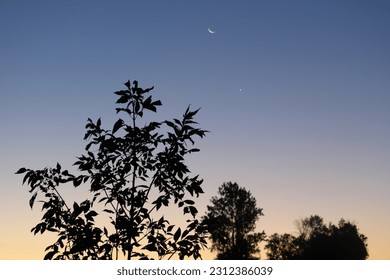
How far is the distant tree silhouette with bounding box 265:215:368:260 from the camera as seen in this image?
156 ft

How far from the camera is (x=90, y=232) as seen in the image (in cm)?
441

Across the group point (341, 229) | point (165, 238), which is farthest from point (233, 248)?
point (165, 238)

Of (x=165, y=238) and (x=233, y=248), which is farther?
(x=233, y=248)

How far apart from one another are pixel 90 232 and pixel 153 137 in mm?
1479

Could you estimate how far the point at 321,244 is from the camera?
47.7 metres

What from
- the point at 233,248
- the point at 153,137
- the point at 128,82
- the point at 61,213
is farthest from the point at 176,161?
the point at 233,248

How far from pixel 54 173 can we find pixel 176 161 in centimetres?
170

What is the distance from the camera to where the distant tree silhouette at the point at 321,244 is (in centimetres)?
4745

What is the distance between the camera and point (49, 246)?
14.5ft
